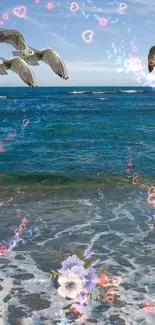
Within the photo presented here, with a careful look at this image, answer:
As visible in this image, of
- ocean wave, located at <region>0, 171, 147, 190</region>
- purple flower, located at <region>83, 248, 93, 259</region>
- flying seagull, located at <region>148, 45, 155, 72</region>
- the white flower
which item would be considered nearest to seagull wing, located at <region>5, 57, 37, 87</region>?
flying seagull, located at <region>148, 45, 155, 72</region>

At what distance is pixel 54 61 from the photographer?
4934 mm

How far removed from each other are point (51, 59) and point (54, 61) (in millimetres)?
43

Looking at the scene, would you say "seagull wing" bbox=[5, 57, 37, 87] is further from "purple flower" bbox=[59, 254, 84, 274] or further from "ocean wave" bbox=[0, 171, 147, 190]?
"ocean wave" bbox=[0, 171, 147, 190]

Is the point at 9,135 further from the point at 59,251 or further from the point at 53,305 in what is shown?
the point at 53,305

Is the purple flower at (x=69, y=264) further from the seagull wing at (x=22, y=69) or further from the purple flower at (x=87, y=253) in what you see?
the purple flower at (x=87, y=253)

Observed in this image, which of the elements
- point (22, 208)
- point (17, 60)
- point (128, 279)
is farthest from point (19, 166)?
point (17, 60)

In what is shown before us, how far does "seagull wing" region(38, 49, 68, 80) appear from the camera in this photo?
4.67 metres

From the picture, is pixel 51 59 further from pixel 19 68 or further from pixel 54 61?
pixel 19 68

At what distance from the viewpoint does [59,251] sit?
10734 mm

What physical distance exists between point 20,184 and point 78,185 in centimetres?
256

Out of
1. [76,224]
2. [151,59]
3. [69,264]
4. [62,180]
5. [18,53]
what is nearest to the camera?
[151,59]

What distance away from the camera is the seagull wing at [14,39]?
518cm

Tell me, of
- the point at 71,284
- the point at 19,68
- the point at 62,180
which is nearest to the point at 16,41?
the point at 19,68

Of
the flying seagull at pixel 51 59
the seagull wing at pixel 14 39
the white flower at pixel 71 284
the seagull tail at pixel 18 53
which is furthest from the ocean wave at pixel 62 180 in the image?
the flying seagull at pixel 51 59
